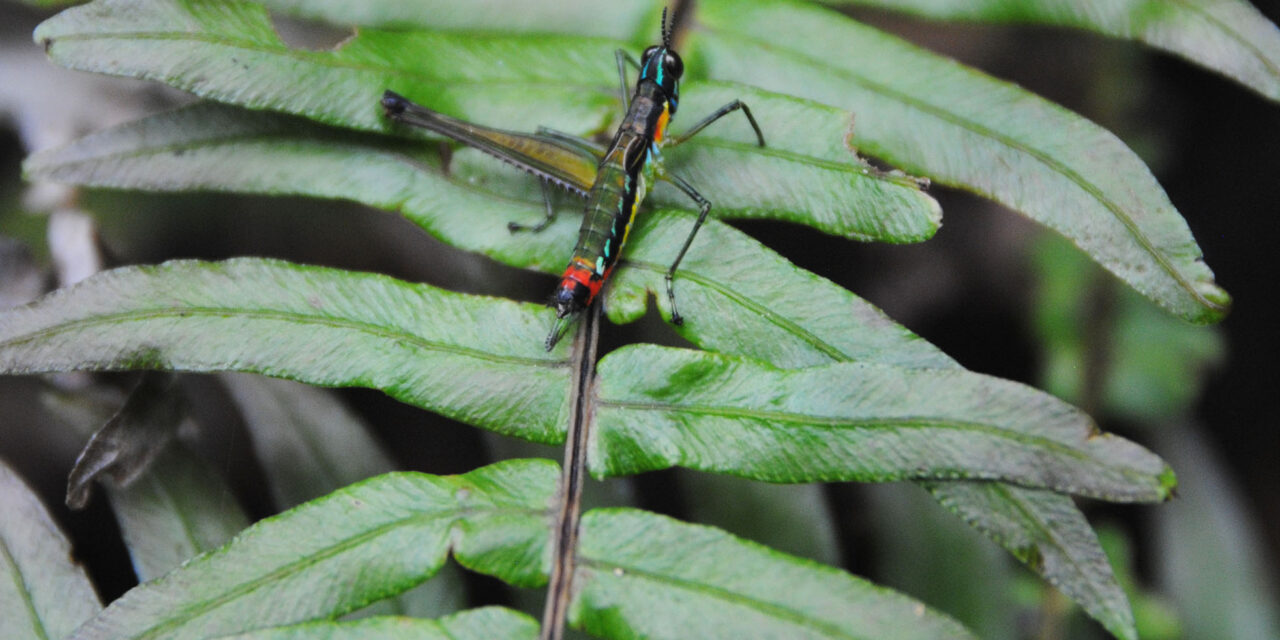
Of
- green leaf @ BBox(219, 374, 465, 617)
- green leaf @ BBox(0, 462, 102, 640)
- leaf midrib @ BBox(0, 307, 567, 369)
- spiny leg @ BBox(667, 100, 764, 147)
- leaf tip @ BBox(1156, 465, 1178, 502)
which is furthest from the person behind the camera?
green leaf @ BBox(219, 374, 465, 617)

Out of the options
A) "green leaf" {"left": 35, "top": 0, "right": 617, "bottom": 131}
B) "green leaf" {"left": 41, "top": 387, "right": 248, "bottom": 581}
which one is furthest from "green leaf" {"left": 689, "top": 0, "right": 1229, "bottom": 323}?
"green leaf" {"left": 41, "top": 387, "right": 248, "bottom": 581}

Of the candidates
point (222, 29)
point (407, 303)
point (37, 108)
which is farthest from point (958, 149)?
point (37, 108)

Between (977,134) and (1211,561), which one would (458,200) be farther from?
(1211,561)

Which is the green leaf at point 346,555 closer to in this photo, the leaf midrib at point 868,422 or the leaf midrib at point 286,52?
the leaf midrib at point 868,422

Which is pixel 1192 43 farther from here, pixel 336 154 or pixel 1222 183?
pixel 336 154

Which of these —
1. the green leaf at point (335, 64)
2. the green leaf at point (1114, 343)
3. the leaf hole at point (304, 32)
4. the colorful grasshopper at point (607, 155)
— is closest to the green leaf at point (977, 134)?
the colorful grasshopper at point (607, 155)

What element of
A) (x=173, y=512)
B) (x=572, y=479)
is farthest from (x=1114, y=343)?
(x=173, y=512)

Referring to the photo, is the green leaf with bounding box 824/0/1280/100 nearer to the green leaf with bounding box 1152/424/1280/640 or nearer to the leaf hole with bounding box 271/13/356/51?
the green leaf with bounding box 1152/424/1280/640
